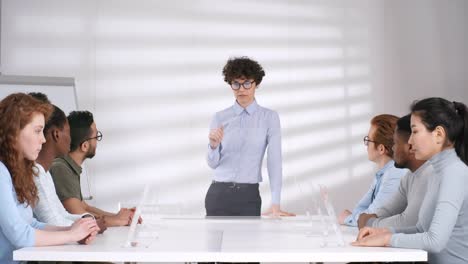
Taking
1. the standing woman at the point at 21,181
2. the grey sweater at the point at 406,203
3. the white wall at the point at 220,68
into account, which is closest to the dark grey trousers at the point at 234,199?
the grey sweater at the point at 406,203

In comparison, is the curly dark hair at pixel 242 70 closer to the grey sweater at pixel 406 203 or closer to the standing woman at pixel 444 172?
the grey sweater at pixel 406 203

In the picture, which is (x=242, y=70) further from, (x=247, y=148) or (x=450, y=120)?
(x=450, y=120)

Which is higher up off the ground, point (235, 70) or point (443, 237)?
point (235, 70)

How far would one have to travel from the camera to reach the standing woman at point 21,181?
2.67 meters

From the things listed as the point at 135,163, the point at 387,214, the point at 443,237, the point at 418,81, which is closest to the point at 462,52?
the point at 418,81

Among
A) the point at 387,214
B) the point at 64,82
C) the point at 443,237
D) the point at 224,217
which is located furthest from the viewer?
the point at 64,82

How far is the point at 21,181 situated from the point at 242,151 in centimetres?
220

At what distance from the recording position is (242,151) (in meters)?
4.87

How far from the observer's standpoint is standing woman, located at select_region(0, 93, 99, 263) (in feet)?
8.75

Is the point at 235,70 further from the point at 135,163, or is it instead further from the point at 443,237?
the point at 135,163

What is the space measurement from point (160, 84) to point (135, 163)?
794 millimetres

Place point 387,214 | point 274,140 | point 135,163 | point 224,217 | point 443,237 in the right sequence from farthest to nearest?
point 135,163 → point 274,140 → point 224,217 → point 387,214 → point 443,237

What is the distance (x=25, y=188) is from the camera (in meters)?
2.83

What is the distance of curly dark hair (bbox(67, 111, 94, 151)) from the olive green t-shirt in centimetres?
20
